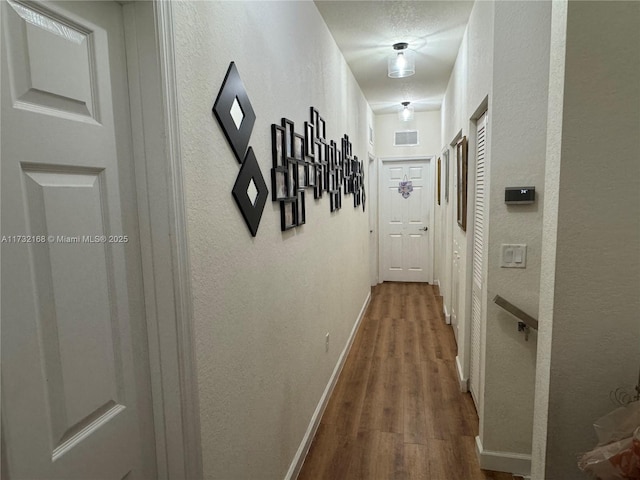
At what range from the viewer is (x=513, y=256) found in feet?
6.81

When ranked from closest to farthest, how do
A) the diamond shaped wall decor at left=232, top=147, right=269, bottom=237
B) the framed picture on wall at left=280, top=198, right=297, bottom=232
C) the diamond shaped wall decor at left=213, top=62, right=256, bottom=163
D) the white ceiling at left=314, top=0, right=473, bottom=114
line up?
the diamond shaped wall decor at left=213, top=62, right=256, bottom=163 → the diamond shaped wall decor at left=232, top=147, right=269, bottom=237 → the framed picture on wall at left=280, top=198, right=297, bottom=232 → the white ceiling at left=314, top=0, right=473, bottom=114

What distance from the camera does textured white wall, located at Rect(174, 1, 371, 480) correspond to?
1162 mm

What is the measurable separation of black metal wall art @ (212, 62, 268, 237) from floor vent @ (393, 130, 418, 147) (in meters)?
4.89

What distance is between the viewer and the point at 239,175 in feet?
4.58

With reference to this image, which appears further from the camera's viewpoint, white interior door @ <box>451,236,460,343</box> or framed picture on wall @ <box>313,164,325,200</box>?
white interior door @ <box>451,236,460,343</box>

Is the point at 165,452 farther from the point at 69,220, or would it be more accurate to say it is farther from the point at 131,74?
the point at 131,74

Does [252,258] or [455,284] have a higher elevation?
[252,258]

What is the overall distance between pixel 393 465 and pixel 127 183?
205cm

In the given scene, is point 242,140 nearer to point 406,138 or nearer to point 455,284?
point 455,284

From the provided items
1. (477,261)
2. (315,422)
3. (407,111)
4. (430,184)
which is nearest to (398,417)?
(315,422)

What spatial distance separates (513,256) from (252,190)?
4.64ft

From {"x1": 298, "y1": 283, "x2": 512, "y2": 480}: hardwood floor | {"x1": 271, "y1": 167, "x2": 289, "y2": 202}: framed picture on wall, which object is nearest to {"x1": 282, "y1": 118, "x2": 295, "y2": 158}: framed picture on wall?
{"x1": 271, "y1": 167, "x2": 289, "y2": 202}: framed picture on wall

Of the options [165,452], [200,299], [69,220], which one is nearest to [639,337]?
[200,299]

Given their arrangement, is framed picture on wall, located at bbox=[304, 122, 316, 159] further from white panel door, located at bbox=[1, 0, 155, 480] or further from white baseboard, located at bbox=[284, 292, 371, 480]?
white baseboard, located at bbox=[284, 292, 371, 480]
